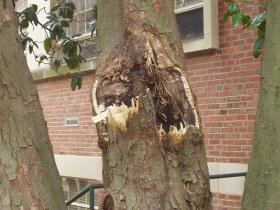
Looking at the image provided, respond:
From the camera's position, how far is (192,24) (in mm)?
6020

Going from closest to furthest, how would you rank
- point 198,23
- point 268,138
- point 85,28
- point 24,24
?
point 268,138 < point 24,24 < point 198,23 < point 85,28

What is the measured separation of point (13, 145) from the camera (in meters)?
2.55

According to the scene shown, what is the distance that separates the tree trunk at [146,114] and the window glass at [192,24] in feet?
12.0

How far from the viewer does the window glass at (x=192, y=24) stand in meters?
5.93

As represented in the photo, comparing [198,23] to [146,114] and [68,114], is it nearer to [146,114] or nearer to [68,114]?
[68,114]

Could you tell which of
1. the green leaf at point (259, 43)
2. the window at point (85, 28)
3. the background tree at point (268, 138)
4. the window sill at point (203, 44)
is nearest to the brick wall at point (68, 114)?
the window at point (85, 28)

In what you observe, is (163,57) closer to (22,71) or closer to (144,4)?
(144,4)

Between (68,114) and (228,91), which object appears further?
(68,114)

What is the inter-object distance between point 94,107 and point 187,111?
0.40 meters

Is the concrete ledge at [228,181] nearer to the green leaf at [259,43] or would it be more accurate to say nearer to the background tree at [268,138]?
the green leaf at [259,43]

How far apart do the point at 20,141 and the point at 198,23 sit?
12.5 feet

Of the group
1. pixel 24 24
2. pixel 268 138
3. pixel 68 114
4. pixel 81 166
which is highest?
pixel 24 24

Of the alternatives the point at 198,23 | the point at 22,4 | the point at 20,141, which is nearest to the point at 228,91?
the point at 198,23

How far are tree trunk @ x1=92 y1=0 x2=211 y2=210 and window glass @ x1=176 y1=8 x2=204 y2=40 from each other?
3659 mm
